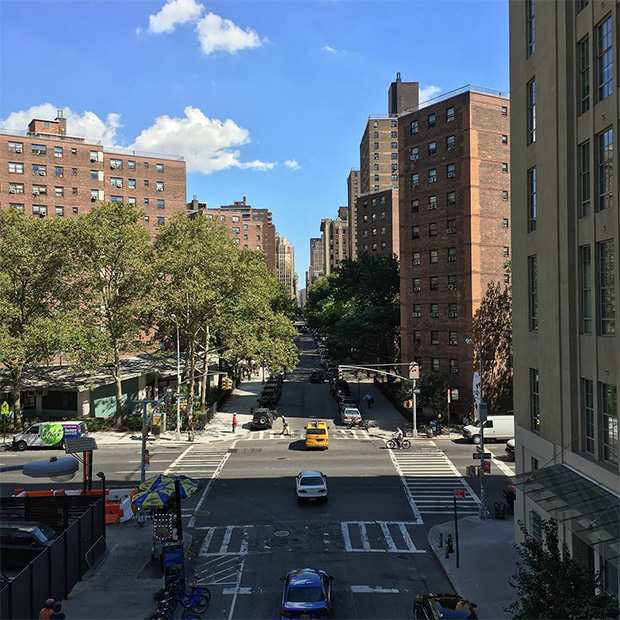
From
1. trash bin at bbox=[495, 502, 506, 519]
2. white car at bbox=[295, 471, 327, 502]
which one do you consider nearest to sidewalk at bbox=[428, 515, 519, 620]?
trash bin at bbox=[495, 502, 506, 519]

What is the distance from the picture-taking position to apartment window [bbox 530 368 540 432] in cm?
2173

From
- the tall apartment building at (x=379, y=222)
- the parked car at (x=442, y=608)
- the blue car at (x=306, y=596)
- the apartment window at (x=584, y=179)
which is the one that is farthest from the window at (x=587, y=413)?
the tall apartment building at (x=379, y=222)

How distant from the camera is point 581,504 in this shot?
50.9ft

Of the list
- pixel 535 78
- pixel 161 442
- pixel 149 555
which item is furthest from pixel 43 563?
pixel 161 442

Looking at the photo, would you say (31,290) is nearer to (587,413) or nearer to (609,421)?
(587,413)

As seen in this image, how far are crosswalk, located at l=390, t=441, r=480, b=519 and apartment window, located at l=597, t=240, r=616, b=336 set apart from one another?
1185 cm

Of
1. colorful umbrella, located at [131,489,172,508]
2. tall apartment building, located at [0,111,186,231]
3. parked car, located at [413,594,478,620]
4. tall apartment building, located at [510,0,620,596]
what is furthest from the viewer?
tall apartment building, located at [0,111,186,231]

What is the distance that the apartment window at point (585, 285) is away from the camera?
56.5ft

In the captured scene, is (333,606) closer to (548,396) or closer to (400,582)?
(400,582)

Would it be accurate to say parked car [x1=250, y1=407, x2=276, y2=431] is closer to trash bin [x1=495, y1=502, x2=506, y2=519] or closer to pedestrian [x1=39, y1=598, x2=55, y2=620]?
trash bin [x1=495, y1=502, x2=506, y2=519]

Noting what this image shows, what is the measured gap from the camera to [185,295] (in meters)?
44.0

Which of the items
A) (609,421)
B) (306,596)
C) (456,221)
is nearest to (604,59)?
(609,421)

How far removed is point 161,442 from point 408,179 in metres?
33.4

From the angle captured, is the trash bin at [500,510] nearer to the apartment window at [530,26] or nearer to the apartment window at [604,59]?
the apartment window at [604,59]
